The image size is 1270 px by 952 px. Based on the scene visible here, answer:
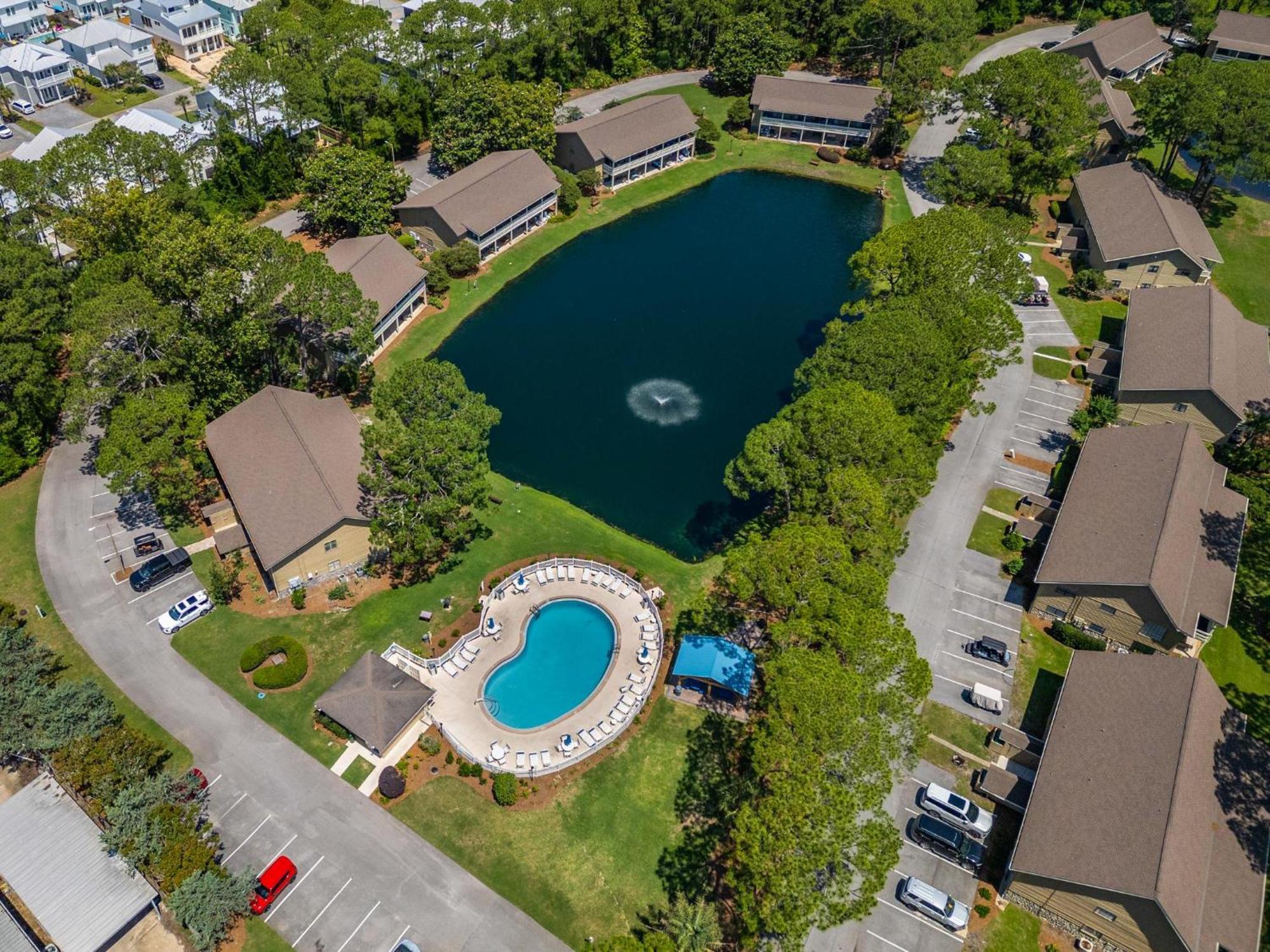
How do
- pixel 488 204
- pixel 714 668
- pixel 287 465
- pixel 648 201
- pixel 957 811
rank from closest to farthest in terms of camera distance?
1. pixel 957 811
2. pixel 714 668
3. pixel 287 465
4. pixel 488 204
5. pixel 648 201

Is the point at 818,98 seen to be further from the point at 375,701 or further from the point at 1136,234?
the point at 375,701

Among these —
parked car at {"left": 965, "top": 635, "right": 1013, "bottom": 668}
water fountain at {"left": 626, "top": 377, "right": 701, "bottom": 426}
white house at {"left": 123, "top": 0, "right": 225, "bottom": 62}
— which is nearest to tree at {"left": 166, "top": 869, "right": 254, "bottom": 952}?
parked car at {"left": 965, "top": 635, "right": 1013, "bottom": 668}

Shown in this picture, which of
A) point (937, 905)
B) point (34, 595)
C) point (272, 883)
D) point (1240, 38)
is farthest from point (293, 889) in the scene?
point (1240, 38)

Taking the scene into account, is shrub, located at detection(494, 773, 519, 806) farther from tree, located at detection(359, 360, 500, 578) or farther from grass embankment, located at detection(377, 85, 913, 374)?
grass embankment, located at detection(377, 85, 913, 374)

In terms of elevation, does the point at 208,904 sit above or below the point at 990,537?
above

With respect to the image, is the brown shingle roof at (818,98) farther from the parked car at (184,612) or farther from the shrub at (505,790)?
the shrub at (505,790)

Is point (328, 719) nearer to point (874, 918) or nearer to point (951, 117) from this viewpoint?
point (874, 918)

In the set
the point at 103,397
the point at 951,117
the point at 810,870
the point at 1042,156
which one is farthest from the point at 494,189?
the point at 810,870
